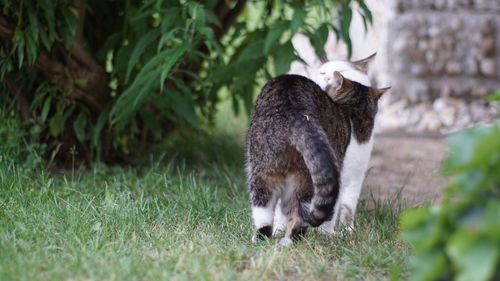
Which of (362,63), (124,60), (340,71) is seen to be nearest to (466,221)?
(340,71)

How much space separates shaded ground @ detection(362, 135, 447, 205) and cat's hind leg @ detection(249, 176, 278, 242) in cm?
117

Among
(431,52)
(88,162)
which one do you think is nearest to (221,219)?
(88,162)

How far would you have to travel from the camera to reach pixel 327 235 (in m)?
2.96

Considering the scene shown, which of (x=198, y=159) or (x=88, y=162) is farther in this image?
(x=198, y=159)

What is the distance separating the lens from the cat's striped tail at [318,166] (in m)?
2.50

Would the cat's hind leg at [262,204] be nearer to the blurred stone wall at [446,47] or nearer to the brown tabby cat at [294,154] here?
the brown tabby cat at [294,154]

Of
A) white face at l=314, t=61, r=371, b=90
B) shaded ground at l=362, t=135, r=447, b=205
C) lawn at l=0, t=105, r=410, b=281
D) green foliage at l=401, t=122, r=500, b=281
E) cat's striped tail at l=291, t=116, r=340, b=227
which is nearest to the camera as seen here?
green foliage at l=401, t=122, r=500, b=281

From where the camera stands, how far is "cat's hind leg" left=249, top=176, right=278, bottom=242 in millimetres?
2803

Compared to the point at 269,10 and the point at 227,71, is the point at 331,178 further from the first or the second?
the point at 269,10

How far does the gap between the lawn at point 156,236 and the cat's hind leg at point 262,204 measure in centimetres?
6

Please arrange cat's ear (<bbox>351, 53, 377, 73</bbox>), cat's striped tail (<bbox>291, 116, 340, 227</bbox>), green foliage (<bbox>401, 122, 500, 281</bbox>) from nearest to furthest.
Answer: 1. green foliage (<bbox>401, 122, 500, 281</bbox>)
2. cat's striped tail (<bbox>291, 116, 340, 227</bbox>)
3. cat's ear (<bbox>351, 53, 377, 73</bbox>)

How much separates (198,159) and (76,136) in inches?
32.5

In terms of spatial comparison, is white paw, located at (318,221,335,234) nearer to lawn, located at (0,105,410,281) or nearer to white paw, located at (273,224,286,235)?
lawn, located at (0,105,410,281)

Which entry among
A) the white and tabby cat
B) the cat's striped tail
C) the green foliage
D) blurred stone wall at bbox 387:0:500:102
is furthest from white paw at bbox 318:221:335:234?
blurred stone wall at bbox 387:0:500:102
